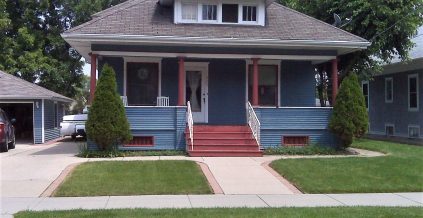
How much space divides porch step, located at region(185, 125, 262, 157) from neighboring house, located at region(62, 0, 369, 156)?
3cm

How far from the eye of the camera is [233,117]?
67.1ft

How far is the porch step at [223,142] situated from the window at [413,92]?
10.5 meters

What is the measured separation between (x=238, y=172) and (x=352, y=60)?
12.2 metres

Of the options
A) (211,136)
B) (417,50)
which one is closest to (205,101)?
(211,136)

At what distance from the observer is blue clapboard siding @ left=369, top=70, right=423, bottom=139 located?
25.2 meters

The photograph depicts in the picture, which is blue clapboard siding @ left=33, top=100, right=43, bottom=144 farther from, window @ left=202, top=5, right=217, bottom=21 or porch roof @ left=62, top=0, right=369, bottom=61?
window @ left=202, top=5, right=217, bottom=21

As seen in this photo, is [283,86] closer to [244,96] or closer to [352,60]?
[244,96]

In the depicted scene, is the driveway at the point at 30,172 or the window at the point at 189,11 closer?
the driveway at the point at 30,172

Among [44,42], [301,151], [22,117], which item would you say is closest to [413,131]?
[301,151]

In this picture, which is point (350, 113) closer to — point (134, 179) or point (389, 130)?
point (134, 179)

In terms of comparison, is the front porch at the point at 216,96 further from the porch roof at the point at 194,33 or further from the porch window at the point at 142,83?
the porch roof at the point at 194,33

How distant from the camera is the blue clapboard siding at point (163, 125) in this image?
18.0 metres

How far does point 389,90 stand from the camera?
28203 millimetres

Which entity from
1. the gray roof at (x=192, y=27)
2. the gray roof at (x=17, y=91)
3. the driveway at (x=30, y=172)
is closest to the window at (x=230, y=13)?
the gray roof at (x=192, y=27)
